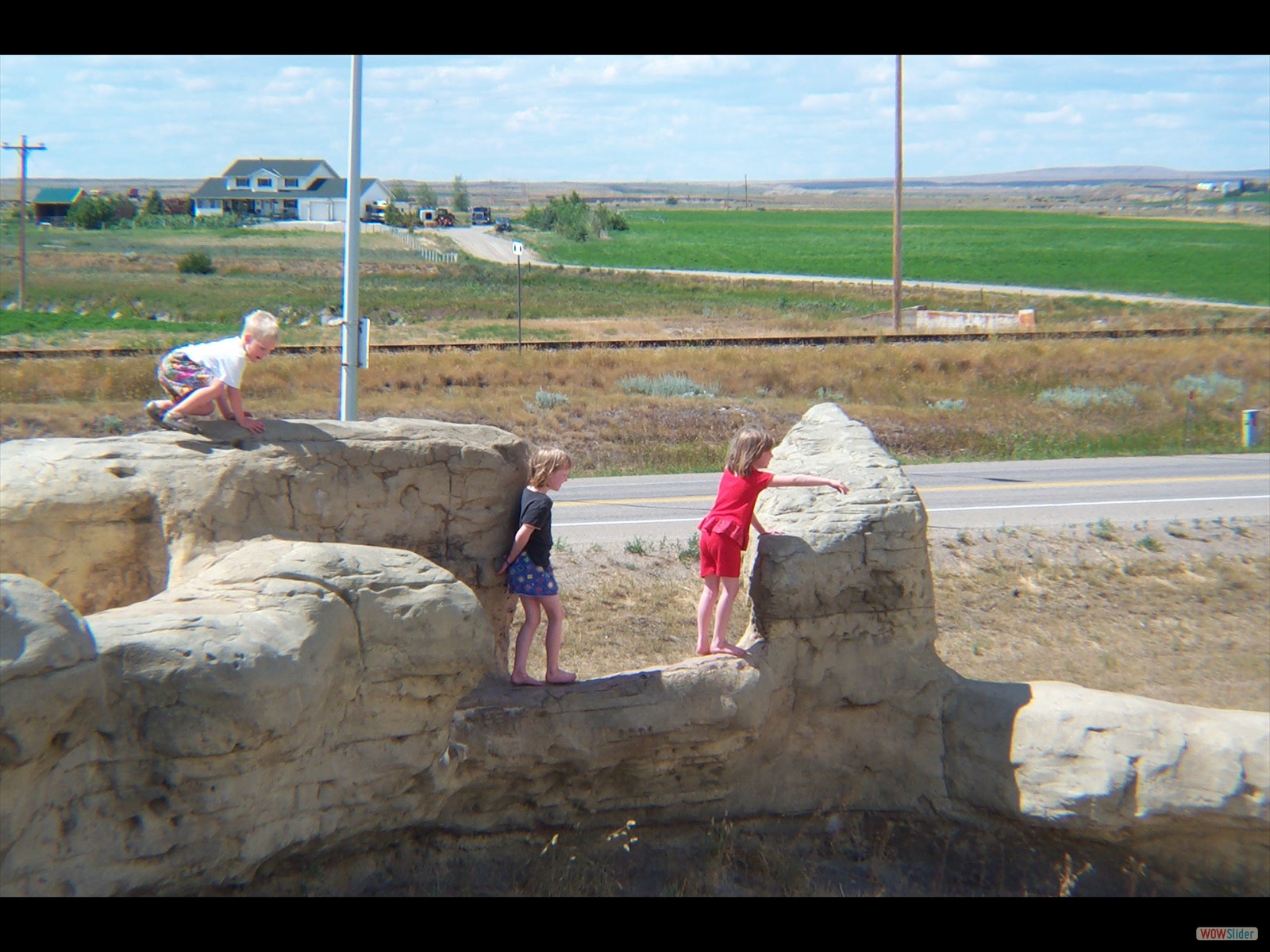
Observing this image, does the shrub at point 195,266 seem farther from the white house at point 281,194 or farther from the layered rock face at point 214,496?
the layered rock face at point 214,496

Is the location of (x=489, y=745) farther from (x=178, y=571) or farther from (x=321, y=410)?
(x=321, y=410)

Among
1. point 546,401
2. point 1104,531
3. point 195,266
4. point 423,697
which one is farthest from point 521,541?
point 195,266

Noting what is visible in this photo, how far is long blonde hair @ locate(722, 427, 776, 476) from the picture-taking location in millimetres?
7516

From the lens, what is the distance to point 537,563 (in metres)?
7.45

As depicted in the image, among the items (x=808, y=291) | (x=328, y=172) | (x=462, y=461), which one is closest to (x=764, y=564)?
(x=462, y=461)

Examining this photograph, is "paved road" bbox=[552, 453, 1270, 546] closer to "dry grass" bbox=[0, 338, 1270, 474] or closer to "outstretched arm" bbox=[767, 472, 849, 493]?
"dry grass" bbox=[0, 338, 1270, 474]

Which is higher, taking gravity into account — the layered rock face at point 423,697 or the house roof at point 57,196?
the house roof at point 57,196

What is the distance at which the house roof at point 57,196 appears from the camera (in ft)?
318

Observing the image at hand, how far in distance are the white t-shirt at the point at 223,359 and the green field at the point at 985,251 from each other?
61137 mm

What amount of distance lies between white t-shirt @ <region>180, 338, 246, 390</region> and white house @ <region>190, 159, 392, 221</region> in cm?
10043

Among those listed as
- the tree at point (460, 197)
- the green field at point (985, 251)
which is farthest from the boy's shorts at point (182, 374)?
the tree at point (460, 197)

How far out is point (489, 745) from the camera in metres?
7.22

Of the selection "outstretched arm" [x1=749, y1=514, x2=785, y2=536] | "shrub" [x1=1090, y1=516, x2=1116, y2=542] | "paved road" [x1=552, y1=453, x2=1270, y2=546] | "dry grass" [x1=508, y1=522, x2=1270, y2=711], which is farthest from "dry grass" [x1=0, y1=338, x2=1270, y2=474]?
"outstretched arm" [x1=749, y1=514, x2=785, y2=536]

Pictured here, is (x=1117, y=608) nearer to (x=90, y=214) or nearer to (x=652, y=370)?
Result: (x=652, y=370)
